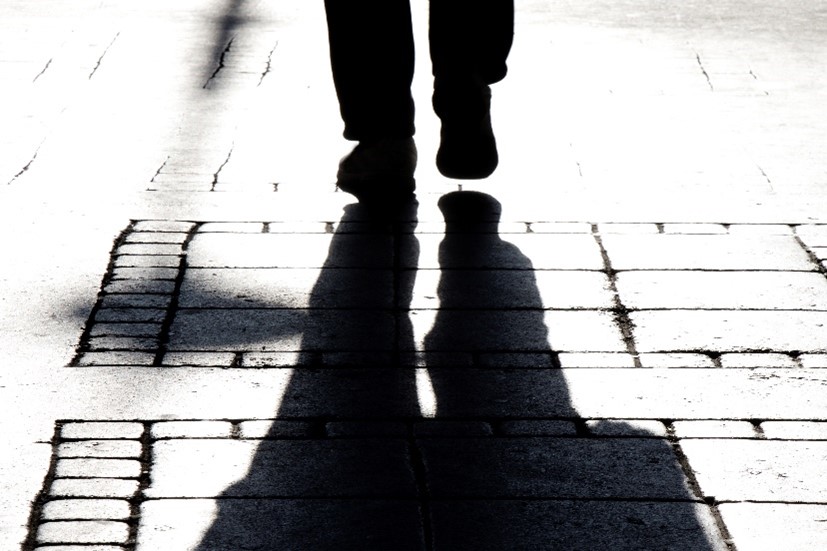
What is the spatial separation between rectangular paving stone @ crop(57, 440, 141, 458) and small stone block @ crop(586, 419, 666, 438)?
893 millimetres

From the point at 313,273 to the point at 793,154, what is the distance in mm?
1971

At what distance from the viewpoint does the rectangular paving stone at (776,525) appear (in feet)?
7.65

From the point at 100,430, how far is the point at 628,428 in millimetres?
1040

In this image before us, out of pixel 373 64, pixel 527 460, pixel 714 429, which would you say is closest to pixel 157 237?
pixel 373 64

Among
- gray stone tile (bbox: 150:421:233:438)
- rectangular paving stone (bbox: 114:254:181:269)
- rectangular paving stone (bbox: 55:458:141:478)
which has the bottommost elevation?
rectangular paving stone (bbox: 114:254:181:269)

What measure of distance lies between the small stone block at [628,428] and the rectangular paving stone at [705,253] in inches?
37.8

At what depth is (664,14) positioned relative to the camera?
7496 mm

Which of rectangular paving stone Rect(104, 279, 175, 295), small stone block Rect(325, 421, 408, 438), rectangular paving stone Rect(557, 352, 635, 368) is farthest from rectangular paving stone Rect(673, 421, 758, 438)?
rectangular paving stone Rect(104, 279, 175, 295)

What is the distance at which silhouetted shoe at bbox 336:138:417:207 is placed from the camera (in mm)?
4238

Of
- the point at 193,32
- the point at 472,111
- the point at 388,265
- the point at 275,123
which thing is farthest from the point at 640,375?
Result: the point at 193,32

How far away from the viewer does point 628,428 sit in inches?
109

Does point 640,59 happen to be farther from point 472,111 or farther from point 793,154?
point 472,111

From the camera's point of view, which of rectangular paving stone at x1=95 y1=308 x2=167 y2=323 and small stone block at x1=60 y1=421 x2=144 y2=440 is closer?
small stone block at x1=60 y1=421 x2=144 y2=440

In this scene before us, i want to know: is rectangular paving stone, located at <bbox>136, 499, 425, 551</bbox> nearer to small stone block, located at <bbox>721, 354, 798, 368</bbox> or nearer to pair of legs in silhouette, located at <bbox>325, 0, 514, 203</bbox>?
small stone block, located at <bbox>721, 354, 798, 368</bbox>
